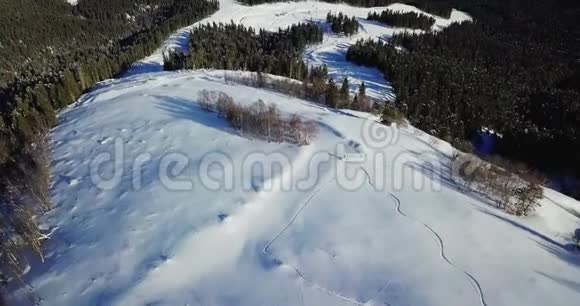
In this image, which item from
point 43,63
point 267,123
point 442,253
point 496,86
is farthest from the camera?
point 43,63

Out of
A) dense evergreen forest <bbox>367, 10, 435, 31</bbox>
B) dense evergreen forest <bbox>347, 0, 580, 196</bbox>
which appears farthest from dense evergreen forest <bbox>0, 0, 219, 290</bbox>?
dense evergreen forest <bbox>367, 10, 435, 31</bbox>

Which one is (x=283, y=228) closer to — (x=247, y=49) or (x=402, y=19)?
(x=247, y=49)

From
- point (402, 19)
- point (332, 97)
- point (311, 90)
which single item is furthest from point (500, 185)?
point (402, 19)

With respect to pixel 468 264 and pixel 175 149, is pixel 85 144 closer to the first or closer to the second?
pixel 175 149

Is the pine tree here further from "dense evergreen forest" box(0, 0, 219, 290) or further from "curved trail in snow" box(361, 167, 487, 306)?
"dense evergreen forest" box(0, 0, 219, 290)

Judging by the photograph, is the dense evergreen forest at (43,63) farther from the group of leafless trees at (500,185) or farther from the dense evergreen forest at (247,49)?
the group of leafless trees at (500,185)
